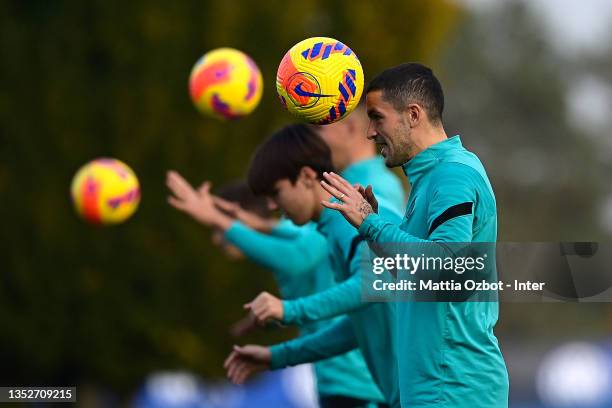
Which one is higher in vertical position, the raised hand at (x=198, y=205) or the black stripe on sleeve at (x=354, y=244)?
the raised hand at (x=198, y=205)

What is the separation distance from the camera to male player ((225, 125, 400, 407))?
6109 millimetres

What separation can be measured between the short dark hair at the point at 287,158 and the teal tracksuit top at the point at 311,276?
3.39 feet

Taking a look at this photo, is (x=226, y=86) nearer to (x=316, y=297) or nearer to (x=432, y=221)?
(x=316, y=297)

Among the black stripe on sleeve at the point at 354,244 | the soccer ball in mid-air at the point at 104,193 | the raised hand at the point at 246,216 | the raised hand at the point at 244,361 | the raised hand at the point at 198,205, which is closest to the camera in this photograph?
the black stripe on sleeve at the point at 354,244

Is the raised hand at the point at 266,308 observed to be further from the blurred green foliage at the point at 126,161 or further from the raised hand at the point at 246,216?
the blurred green foliage at the point at 126,161

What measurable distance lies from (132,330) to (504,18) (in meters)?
41.5

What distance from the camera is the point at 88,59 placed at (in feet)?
47.1

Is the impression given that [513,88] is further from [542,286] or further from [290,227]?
[542,286]

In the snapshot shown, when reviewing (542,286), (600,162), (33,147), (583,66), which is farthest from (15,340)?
(583,66)

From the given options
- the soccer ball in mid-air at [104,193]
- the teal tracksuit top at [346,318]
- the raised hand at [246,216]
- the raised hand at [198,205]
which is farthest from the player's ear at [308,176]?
the soccer ball in mid-air at [104,193]

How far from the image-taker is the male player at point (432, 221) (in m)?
4.72

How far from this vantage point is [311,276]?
8.29 metres

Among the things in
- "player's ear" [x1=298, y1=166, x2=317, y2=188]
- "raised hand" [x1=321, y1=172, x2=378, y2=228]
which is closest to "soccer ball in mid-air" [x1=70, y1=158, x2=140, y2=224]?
"player's ear" [x1=298, y1=166, x2=317, y2=188]

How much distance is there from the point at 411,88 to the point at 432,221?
70cm
